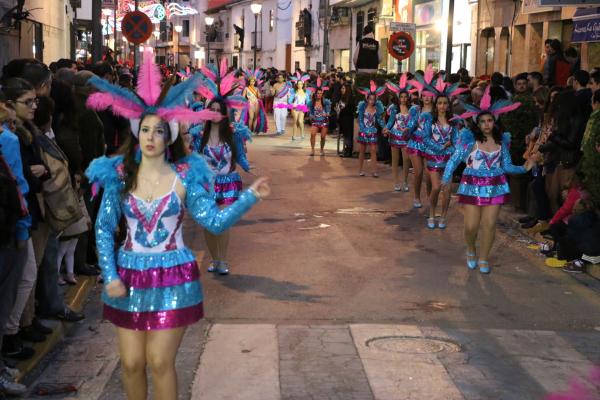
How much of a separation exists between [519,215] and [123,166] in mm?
9699

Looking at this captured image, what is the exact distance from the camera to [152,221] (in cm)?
498

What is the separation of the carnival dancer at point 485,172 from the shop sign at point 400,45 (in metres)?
13.2

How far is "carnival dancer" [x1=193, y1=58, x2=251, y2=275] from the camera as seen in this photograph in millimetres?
9797

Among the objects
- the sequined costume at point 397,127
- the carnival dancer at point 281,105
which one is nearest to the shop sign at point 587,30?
the sequined costume at point 397,127

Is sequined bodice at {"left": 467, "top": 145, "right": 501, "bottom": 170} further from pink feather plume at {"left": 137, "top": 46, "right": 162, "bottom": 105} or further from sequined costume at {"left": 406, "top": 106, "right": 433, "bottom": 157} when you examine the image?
pink feather plume at {"left": 137, "top": 46, "right": 162, "bottom": 105}

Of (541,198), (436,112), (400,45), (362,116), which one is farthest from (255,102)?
(541,198)

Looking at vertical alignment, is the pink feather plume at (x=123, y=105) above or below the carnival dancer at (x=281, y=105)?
above

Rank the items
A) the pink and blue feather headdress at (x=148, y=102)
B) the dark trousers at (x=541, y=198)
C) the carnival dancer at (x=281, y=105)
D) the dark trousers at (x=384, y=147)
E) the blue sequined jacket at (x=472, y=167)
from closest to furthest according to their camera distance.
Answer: the pink and blue feather headdress at (x=148, y=102) → the blue sequined jacket at (x=472, y=167) → the dark trousers at (x=541, y=198) → the dark trousers at (x=384, y=147) → the carnival dancer at (x=281, y=105)

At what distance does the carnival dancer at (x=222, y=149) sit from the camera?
9.80 meters

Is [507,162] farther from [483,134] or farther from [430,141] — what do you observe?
[430,141]

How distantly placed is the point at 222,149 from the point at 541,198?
4768 millimetres

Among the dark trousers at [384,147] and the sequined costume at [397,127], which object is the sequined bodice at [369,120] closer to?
the sequined costume at [397,127]

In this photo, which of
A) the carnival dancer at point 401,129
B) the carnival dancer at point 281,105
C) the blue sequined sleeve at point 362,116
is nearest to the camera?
the carnival dancer at point 401,129

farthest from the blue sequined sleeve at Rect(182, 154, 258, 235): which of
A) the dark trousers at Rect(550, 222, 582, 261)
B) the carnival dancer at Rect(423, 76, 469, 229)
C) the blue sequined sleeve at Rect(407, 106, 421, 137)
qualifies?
the blue sequined sleeve at Rect(407, 106, 421, 137)
